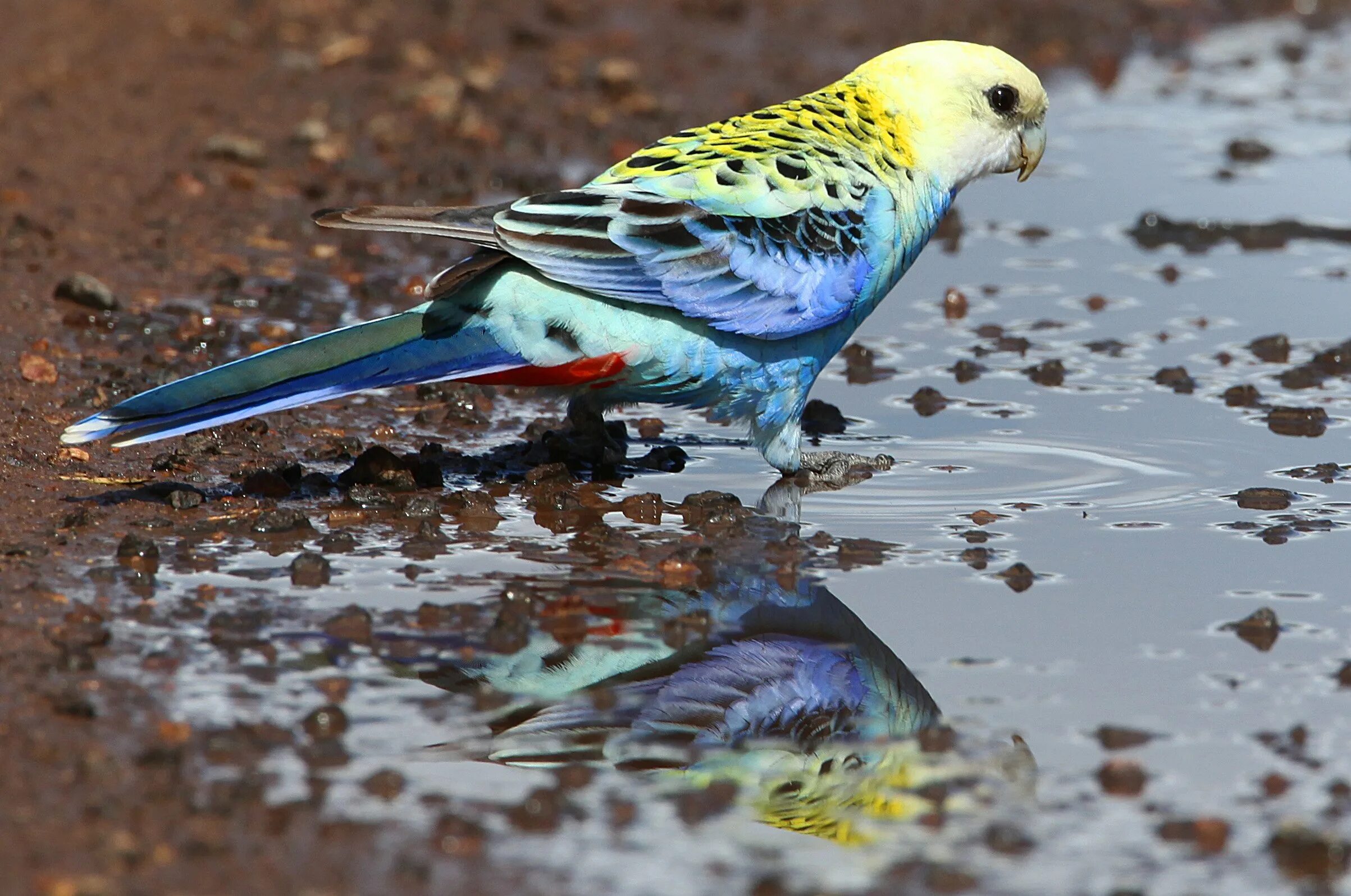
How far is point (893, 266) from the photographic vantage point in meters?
6.05

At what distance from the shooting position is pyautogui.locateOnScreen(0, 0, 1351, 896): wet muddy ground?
3.79 metres

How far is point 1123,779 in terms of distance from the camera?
157 inches

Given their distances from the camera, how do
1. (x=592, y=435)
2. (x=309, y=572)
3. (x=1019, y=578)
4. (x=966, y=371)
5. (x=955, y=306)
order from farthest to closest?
1. (x=955, y=306)
2. (x=966, y=371)
3. (x=592, y=435)
4. (x=1019, y=578)
5. (x=309, y=572)

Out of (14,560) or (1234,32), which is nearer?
(14,560)

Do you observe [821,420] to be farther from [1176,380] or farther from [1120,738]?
[1120,738]

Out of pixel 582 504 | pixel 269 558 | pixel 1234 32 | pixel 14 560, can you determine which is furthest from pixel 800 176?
pixel 1234 32

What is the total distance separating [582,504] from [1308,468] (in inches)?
99.6

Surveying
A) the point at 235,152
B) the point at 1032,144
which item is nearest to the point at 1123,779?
the point at 1032,144

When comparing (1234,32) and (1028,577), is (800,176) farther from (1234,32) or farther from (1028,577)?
(1234,32)

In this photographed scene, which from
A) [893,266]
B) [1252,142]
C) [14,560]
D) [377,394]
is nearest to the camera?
[14,560]

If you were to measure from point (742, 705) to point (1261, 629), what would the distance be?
1453mm

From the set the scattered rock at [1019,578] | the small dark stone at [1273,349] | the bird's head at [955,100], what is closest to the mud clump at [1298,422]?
the small dark stone at [1273,349]

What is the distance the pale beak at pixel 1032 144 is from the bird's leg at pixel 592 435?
1.82m

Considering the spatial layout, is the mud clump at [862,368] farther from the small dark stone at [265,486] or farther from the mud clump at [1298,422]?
the small dark stone at [265,486]
